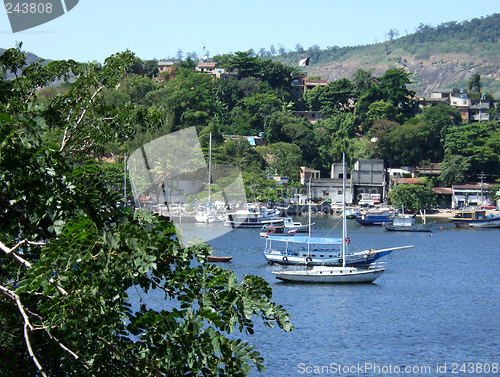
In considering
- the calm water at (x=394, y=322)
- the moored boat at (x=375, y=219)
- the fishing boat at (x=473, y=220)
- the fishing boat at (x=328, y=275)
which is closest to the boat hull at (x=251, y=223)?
the moored boat at (x=375, y=219)

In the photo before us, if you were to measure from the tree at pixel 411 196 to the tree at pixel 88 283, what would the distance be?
64.4 meters

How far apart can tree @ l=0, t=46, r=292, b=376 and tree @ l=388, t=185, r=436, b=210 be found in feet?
211

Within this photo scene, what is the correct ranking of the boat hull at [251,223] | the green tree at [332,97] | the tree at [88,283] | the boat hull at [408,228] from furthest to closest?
the green tree at [332,97] → the boat hull at [408,228] → the boat hull at [251,223] → the tree at [88,283]

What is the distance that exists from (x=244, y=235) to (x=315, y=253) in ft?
55.5

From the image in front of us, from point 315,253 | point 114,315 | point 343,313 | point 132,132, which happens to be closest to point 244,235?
point 315,253

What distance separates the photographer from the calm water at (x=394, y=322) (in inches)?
653

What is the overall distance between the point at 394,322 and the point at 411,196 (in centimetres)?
4956

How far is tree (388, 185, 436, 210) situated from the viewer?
68562 mm

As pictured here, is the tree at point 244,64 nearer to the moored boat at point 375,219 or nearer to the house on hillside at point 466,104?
the house on hillside at point 466,104

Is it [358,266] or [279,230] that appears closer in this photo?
[358,266]

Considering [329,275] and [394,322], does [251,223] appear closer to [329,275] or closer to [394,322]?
[329,275]

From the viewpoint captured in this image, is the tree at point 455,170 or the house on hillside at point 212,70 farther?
the house on hillside at point 212,70

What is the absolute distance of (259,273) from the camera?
3005cm

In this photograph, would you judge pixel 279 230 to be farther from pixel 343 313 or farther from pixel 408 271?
pixel 343 313
